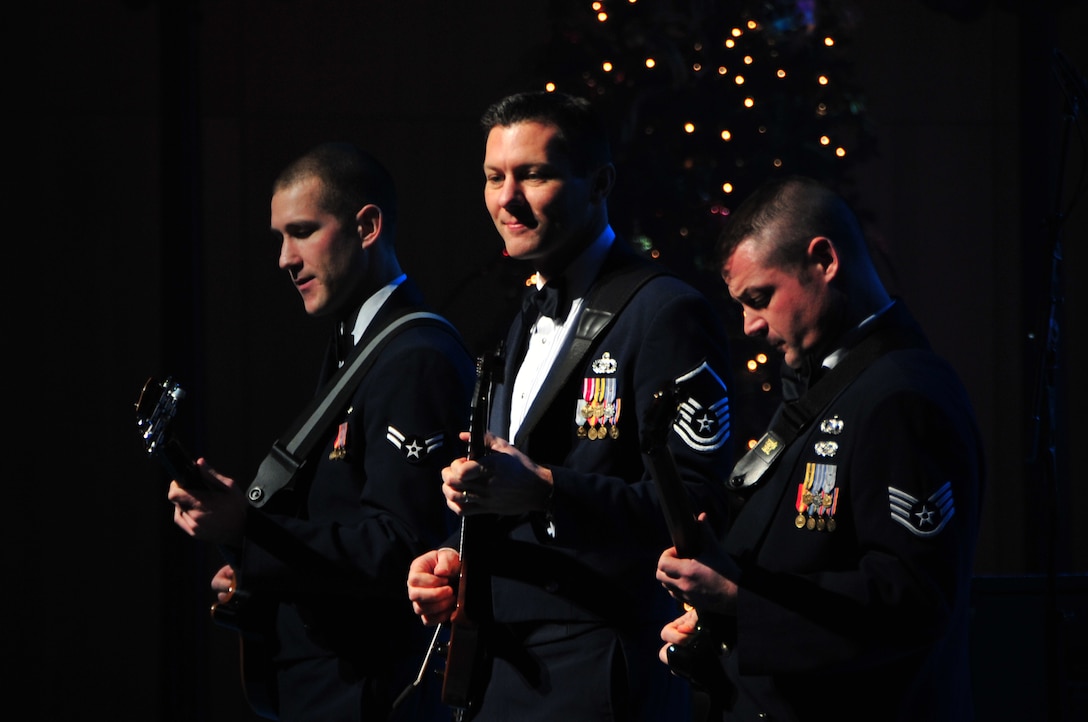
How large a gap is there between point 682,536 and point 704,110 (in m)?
3.63

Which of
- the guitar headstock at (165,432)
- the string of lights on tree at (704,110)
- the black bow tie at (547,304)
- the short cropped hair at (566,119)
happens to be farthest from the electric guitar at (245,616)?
the string of lights on tree at (704,110)

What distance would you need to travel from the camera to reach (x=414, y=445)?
2508 millimetres

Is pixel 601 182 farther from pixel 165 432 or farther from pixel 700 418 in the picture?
pixel 165 432

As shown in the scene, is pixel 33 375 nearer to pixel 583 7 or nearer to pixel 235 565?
pixel 583 7

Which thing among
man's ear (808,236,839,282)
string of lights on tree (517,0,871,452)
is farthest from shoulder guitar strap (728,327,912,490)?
string of lights on tree (517,0,871,452)

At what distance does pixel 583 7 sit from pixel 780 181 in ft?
11.1

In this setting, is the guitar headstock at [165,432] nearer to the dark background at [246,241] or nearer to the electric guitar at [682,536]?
the electric guitar at [682,536]

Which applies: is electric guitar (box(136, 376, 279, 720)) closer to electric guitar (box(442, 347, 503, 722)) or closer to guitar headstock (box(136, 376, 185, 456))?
guitar headstock (box(136, 376, 185, 456))

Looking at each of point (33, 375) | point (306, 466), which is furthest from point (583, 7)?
point (306, 466)

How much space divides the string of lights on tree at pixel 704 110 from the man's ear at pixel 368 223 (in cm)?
252

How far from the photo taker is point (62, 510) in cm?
598

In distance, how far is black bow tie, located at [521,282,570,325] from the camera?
246 cm

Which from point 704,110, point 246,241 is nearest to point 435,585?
point 704,110

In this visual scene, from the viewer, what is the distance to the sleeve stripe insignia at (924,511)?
187 cm
